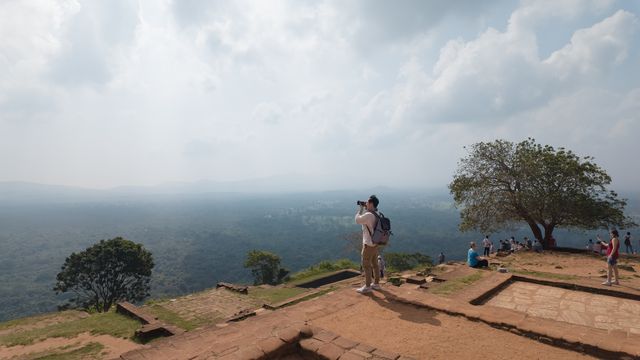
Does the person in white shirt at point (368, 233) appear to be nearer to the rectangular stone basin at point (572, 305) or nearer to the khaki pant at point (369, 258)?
the khaki pant at point (369, 258)

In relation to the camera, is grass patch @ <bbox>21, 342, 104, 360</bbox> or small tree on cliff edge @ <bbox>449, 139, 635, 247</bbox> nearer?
grass patch @ <bbox>21, 342, 104, 360</bbox>

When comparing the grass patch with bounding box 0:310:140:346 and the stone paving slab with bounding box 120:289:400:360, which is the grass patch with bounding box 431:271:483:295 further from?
the grass patch with bounding box 0:310:140:346

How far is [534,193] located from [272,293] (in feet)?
59.3

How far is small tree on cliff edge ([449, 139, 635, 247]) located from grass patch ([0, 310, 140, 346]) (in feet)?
70.1

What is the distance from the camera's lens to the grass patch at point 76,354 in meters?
8.93

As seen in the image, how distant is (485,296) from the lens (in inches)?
304

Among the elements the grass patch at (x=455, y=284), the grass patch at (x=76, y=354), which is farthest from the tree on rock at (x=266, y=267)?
the grass patch at (x=455, y=284)

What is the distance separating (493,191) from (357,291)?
67.3 feet

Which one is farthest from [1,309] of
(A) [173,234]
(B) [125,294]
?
(A) [173,234]

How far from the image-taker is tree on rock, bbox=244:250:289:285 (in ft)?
131

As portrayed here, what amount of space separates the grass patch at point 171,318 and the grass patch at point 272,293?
3.66 metres

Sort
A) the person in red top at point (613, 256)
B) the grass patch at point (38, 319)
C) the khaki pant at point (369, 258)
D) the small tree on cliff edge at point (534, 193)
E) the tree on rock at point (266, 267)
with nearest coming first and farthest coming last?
the khaki pant at point (369, 258)
the person in red top at point (613, 256)
the grass patch at point (38, 319)
the small tree on cliff edge at point (534, 193)
the tree on rock at point (266, 267)

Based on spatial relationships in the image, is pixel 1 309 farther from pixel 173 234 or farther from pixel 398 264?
pixel 173 234

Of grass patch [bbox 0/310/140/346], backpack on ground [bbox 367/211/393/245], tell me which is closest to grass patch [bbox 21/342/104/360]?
grass patch [bbox 0/310/140/346]
